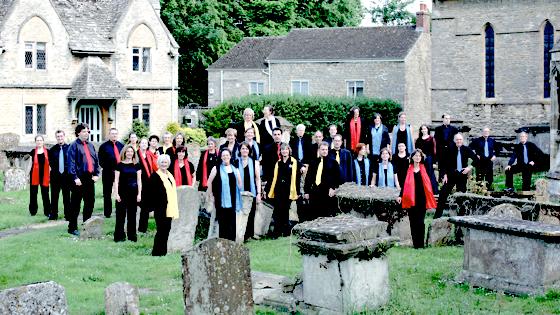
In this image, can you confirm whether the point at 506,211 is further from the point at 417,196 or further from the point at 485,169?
the point at 485,169

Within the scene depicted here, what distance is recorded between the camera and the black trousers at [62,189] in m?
19.3

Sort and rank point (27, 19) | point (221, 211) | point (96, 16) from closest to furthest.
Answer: point (221, 211)
point (27, 19)
point (96, 16)

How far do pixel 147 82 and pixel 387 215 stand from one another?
1246 inches

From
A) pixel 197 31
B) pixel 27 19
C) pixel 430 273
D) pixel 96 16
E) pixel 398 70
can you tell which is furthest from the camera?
pixel 197 31

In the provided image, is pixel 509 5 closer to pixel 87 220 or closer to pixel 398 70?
pixel 398 70

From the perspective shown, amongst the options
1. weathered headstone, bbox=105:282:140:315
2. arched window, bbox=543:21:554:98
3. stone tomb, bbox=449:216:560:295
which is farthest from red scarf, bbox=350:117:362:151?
arched window, bbox=543:21:554:98

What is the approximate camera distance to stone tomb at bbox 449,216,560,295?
448 inches

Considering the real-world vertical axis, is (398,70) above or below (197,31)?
below

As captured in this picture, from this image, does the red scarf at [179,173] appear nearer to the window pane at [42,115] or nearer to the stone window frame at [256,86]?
the window pane at [42,115]

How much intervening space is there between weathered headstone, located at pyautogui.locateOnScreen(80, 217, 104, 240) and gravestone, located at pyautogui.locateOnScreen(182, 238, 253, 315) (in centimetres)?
809

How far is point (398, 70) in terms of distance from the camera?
159 ft

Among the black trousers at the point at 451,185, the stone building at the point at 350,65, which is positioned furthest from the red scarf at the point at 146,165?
the stone building at the point at 350,65

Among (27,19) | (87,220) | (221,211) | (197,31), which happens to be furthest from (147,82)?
(221,211)

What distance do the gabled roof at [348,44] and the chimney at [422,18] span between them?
463 mm
